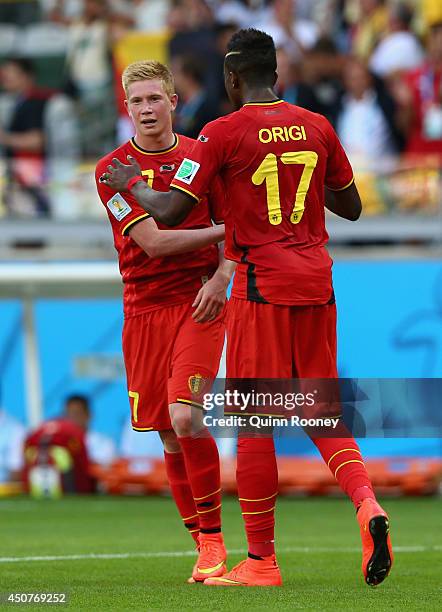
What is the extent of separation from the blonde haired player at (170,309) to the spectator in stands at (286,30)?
9914mm

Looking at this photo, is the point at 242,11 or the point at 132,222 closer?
the point at 132,222

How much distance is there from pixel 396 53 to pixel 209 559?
11313 mm

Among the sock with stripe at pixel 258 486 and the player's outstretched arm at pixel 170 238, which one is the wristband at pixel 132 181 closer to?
the player's outstretched arm at pixel 170 238

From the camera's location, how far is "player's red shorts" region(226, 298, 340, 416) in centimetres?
636

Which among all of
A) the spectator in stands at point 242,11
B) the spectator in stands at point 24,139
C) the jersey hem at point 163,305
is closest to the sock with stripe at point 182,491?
the jersey hem at point 163,305

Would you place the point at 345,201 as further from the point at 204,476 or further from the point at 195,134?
the point at 195,134

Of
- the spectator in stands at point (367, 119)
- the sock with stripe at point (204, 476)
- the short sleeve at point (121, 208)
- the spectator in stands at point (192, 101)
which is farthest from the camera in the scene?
the spectator in stands at point (367, 119)

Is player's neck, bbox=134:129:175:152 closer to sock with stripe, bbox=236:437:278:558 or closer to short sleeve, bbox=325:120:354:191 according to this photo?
short sleeve, bbox=325:120:354:191

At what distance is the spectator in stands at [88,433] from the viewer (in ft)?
50.9

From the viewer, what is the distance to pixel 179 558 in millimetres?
8234

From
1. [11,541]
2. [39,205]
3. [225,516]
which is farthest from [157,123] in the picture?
[39,205]

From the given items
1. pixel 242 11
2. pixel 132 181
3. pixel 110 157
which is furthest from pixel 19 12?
pixel 132 181

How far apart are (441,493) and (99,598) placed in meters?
9.02

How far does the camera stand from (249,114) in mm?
6375
